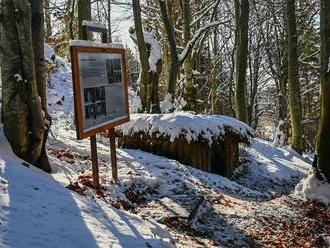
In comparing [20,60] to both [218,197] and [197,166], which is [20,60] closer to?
[218,197]

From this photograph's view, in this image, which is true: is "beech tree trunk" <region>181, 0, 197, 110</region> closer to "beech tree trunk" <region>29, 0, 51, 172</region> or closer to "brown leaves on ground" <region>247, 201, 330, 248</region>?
"brown leaves on ground" <region>247, 201, 330, 248</region>

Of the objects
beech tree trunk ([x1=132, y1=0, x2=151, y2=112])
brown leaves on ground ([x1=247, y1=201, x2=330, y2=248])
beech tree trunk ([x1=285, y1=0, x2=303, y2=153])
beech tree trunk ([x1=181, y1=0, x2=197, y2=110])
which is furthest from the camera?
beech tree trunk ([x1=181, y1=0, x2=197, y2=110])

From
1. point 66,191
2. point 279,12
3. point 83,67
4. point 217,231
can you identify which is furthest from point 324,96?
point 279,12

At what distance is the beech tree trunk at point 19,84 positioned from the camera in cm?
605

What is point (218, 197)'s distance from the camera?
7895 millimetres

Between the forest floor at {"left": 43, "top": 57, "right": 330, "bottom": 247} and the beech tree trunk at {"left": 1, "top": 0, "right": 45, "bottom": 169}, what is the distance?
0.69m

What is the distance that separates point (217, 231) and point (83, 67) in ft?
9.17

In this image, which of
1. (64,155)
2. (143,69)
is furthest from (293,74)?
(64,155)

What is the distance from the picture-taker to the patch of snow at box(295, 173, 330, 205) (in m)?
8.24

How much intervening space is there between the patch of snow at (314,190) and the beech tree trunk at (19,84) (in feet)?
16.0

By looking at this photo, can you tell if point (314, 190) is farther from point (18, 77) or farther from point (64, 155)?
point (18, 77)

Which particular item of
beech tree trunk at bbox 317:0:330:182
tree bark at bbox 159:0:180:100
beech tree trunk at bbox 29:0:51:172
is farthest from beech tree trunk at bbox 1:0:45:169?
tree bark at bbox 159:0:180:100

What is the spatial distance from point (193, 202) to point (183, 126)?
3.30 meters

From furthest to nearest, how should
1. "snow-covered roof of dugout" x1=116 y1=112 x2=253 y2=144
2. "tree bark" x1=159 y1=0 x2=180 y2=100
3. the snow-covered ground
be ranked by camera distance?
1. "tree bark" x1=159 y1=0 x2=180 y2=100
2. "snow-covered roof of dugout" x1=116 y1=112 x2=253 y2=144
3. the snow-covered ground
